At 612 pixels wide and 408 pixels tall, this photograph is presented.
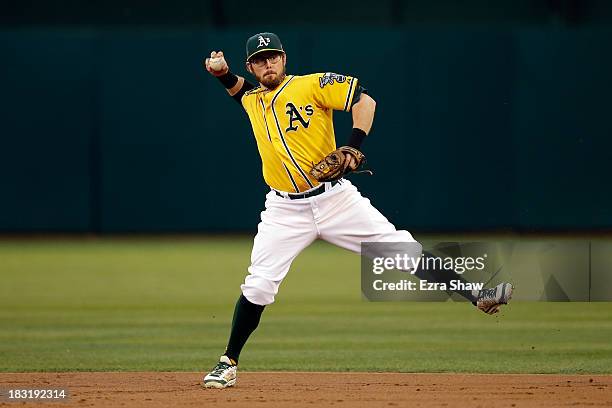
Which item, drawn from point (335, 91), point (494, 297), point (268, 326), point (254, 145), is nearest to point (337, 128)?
point (254, 145)

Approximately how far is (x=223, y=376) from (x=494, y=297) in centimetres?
157

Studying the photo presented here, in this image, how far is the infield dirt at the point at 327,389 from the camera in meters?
6.21

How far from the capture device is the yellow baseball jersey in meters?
6.58

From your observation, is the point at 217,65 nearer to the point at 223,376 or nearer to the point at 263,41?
the point at 263,41

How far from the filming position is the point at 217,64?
276 inches

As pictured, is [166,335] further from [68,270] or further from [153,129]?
[153,129]

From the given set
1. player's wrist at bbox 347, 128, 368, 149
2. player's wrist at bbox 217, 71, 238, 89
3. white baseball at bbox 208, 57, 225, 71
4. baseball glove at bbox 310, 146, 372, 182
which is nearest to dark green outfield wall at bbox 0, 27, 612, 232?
player's wrist at bbox 217, 71, 238, 89

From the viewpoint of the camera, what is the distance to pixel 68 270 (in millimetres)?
14586

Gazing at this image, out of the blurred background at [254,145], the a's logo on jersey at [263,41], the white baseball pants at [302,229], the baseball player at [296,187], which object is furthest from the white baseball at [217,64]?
the blurred background at [254,145]

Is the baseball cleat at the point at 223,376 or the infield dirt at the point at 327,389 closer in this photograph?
the infield dirt at the point at 327,389

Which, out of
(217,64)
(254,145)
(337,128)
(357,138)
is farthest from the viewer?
(254,145)

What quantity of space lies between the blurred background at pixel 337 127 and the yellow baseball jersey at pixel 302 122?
1108 cm

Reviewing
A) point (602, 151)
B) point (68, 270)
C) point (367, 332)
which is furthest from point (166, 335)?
point (602, 151)

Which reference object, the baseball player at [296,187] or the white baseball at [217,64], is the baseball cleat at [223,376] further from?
the white baseball at [217,64]
